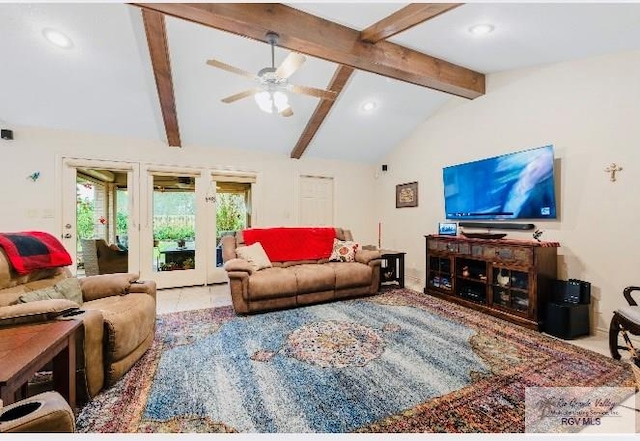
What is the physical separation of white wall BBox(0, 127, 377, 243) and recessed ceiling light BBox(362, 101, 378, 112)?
1.53 metres

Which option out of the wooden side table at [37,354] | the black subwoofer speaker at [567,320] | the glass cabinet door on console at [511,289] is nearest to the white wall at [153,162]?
the glass cabinet door on console at [511,289]

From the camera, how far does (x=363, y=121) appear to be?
4719 millimetres

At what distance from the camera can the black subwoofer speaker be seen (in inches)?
106

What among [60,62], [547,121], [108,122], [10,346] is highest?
[60,62]

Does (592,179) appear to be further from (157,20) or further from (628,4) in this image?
(157,20)

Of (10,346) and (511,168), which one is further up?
(511,168)

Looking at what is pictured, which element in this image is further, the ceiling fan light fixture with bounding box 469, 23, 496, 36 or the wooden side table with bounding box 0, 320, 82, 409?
the ceiling fan light fixture with bounding box 469, 23, 496, 36

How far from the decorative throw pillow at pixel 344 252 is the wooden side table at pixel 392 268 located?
1.63 feet

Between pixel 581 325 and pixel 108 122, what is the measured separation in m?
5.78

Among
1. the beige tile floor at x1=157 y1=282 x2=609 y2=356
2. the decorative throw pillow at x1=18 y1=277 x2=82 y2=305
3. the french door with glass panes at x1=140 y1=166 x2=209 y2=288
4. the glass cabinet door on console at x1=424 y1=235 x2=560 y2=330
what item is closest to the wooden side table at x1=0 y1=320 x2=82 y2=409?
the decorative throw pillow at x1=18 y1=277 x2=82 y2=305

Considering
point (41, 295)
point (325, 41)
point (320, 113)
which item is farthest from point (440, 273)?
point (41, 295)

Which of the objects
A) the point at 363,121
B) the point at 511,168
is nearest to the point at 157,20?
the point at 363,121

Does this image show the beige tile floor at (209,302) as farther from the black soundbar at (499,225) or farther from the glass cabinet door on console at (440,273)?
the black soundbar at (499,225)

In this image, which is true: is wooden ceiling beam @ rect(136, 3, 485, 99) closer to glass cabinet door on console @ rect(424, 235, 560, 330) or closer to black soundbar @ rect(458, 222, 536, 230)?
black soundbar @ rect(458, 222, 536, 230)
